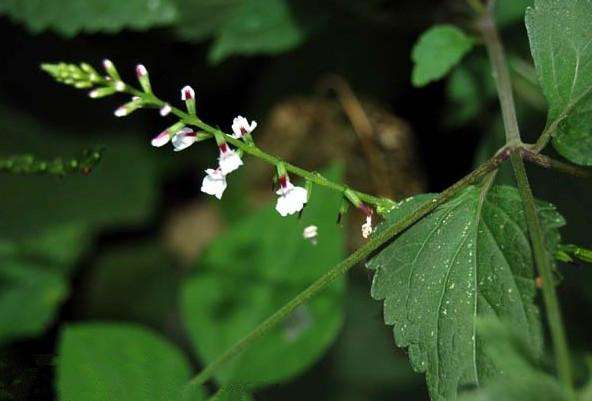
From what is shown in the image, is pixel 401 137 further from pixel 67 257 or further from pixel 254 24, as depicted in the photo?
pixel 67 257

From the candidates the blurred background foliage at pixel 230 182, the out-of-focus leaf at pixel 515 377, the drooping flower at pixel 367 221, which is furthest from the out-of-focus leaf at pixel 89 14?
the out-of-focus leaf at pixel 515 377

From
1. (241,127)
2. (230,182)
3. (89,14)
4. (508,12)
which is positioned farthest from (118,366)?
(508,12)

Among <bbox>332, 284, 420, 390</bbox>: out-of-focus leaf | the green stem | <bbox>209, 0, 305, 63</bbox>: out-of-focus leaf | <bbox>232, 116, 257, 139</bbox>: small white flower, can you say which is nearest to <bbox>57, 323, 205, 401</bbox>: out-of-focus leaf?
<bbox>232, 116, 257, 139</bbox>: small white flower

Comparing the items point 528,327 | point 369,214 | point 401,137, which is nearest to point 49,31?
point 401,137

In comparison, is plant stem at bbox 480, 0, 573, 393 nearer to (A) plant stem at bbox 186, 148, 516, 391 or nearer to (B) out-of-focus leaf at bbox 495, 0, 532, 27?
(A) plant stem at bbox 186, 148, 516, 391

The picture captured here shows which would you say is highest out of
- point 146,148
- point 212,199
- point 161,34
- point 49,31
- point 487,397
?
point 49,31

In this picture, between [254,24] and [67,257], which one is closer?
[254,24]
